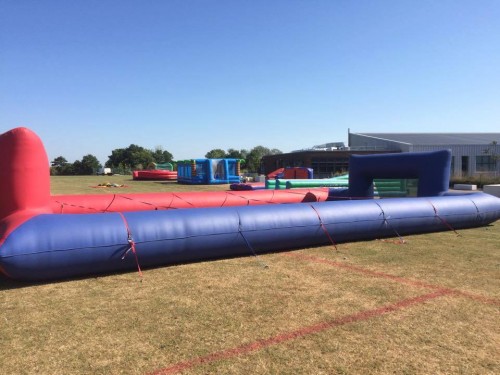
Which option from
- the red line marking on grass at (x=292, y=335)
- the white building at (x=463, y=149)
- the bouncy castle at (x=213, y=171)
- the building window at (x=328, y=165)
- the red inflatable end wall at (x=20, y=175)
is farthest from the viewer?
the building window at (x=328, y=165)

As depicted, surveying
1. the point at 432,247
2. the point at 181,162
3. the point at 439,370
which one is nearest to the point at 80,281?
the point at 439,370

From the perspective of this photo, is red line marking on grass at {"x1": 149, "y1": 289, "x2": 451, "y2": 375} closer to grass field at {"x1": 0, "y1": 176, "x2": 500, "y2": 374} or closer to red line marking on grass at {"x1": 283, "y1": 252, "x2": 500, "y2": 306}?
grass field at {"x1": 0, "y1": 176, "x2": 500, "y2": 374}

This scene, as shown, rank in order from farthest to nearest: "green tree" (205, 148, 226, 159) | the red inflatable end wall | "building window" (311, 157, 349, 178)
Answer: "green tree" (205, 148, 226, 159), "building window" (311, 157, 349, 178), the red inflatable end wall

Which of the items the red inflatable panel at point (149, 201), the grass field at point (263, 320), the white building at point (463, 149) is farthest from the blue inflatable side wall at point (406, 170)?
the white building at point (463, 149)

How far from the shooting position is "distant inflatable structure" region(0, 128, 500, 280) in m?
5.29

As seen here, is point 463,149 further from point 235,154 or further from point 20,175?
point 235,154

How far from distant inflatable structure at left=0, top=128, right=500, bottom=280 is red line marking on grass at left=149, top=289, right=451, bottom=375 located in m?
2.83

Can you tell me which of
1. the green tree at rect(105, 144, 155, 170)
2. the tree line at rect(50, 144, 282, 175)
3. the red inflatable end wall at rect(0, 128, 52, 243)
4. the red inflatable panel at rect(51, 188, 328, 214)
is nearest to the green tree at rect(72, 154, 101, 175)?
the tree line at rect(50, 144, 282, 175)

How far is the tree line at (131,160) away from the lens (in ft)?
250

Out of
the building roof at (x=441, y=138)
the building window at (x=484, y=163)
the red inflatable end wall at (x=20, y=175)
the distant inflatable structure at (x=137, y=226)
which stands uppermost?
the building roof at (x=441, y=138)

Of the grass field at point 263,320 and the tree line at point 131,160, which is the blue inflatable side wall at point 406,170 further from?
the tree line at point 131,160

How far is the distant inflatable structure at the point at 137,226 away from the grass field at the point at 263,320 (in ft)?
0.98

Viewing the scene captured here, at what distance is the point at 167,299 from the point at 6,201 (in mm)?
3095

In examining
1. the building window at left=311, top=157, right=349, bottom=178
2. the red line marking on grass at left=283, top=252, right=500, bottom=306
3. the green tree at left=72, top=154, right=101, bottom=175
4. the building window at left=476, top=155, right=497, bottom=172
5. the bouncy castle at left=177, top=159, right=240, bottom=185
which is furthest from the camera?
the green tree at left=72, top=154, right=101, bottom=175
